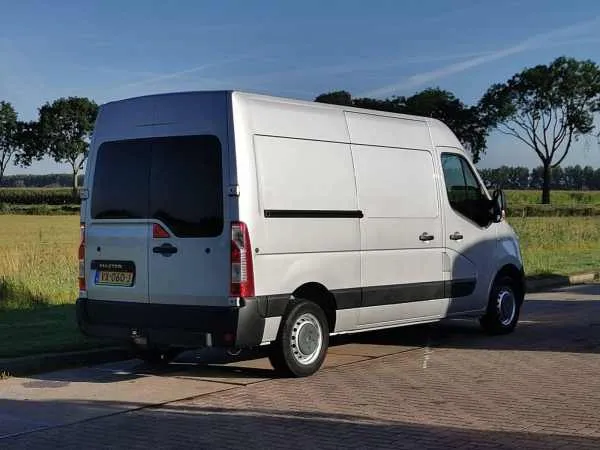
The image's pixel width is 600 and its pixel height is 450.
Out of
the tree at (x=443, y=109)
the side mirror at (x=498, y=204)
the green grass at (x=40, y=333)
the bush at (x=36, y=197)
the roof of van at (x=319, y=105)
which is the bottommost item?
the green grass at (x=40, y=333)

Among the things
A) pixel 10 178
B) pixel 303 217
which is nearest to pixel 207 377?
pixel 303 217

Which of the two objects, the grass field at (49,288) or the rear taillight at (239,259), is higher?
the rear taillight at (239,259)

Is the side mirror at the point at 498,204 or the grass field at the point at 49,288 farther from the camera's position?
the side mirror at the point at 498,204

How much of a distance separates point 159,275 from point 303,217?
1.48 metres

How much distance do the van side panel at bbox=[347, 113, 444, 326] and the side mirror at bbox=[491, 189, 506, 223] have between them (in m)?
1.12

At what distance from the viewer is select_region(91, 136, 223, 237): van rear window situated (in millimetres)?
7488

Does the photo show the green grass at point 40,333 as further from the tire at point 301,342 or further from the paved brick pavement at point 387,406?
the tire at point 301,342

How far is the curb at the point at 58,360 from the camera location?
8438mm

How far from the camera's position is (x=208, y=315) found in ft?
24.3

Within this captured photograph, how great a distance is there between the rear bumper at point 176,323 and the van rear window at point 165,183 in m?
0.73

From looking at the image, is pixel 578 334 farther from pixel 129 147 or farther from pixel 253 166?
pixel 129 147

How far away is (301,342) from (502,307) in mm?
Answer: 3839

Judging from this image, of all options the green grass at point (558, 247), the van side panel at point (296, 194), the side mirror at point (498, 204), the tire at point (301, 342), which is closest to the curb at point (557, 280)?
the green grass at point (558, 247)

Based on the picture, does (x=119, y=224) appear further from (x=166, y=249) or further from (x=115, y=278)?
(x=166, y=249)
